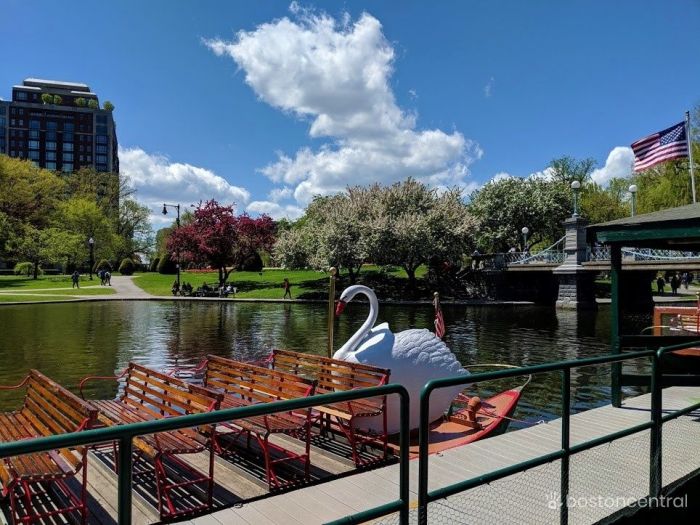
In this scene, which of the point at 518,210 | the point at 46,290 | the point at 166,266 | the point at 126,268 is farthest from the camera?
the point at 126,268

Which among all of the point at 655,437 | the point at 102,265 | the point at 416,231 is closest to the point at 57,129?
the point at 102,265

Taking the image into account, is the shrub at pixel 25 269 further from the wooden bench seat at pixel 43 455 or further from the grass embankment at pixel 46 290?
the wooden bench seat at pixel 43 455

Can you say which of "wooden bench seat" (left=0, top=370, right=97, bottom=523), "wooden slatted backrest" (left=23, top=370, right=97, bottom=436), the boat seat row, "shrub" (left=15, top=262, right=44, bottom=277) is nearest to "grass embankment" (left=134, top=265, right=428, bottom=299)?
"shrub" (left=15, top=262, right=44, bottom=277)

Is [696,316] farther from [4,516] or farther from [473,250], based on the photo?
[473,250]

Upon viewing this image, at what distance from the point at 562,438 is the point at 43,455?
3967mm

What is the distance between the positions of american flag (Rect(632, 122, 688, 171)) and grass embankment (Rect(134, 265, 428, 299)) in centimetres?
2424

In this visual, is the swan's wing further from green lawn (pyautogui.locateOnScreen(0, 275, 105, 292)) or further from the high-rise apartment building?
the high-rise apartment building

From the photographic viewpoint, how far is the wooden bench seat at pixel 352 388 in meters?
6.19

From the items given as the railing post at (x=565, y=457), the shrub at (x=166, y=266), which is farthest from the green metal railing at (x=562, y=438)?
the shrub at (x=166, y=266)

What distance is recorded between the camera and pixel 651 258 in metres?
37.1

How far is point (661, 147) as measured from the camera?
63.7 ft

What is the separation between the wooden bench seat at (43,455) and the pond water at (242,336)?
6.28 meters

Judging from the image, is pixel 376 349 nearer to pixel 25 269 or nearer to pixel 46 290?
pixel 46 290

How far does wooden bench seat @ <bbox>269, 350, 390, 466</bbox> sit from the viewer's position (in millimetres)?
6188
